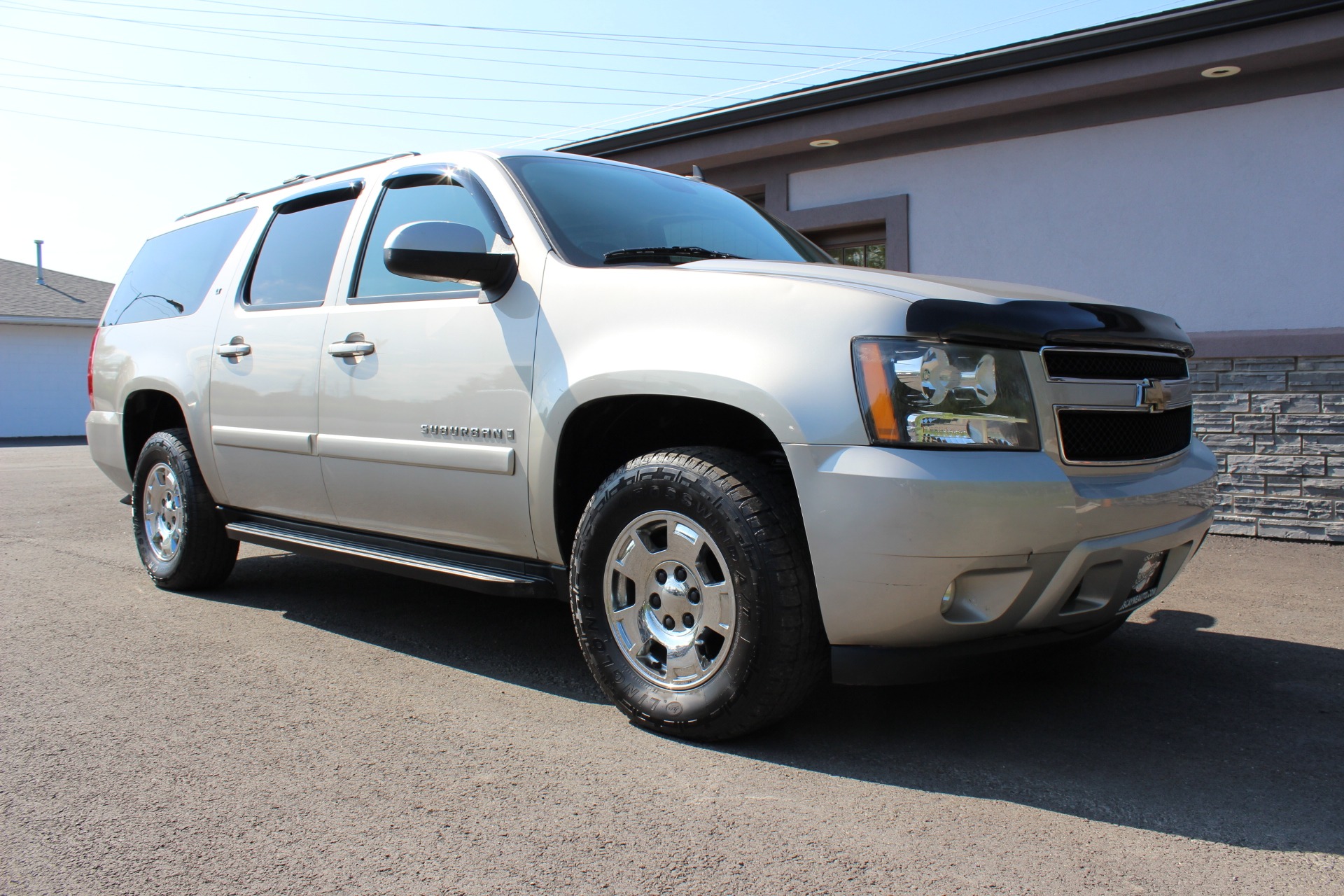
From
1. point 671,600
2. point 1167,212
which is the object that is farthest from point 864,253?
point 671,600

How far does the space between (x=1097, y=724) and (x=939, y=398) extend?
1.34 metres

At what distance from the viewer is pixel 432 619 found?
15.6 feet

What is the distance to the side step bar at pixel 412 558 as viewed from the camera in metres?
3.50

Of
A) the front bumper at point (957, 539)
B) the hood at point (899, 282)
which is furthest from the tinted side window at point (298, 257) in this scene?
the front bumper at point (957, 539)

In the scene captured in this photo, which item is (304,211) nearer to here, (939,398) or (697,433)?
(697,433)

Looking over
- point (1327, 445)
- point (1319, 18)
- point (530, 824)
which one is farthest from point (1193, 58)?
point (530, 824)

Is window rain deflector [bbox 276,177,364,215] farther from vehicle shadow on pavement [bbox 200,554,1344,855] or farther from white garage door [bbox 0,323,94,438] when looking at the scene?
white garage door [bbox 0,323,94,438]

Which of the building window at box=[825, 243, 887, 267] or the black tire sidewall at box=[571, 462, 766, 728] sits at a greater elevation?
the building window at box=[825, 243, 887, 267]

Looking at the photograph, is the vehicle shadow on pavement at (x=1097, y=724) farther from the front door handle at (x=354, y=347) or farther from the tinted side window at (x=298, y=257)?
the tinted side window at (x=298, y=257)

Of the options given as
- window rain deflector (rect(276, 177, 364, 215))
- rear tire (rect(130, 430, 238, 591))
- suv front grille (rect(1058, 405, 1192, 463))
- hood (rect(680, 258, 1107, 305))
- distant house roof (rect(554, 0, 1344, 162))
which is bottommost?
rear tire (rect(130, 430, 238, 591))

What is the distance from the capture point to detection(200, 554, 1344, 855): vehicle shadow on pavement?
2.69m

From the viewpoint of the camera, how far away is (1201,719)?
132 inches

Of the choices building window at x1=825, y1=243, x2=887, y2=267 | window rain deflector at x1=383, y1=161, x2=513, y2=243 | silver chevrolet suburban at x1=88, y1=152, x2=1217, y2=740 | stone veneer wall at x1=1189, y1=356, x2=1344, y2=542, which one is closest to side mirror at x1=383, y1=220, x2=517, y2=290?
silver chevrolet suburban at x1=88, y1=152, x2=1217, y2=740

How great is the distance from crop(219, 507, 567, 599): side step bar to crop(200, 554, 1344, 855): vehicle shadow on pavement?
1.33 feet
